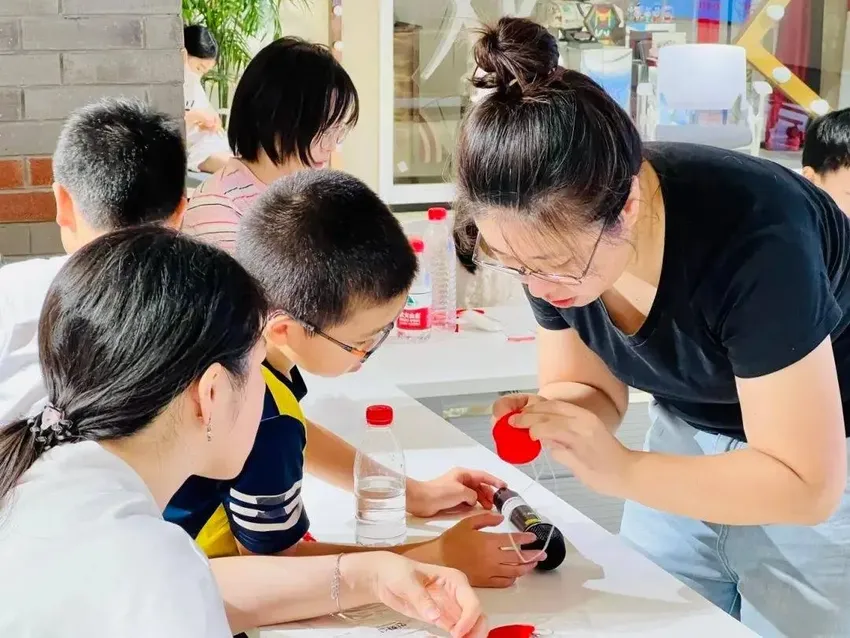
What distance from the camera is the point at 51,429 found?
3.09 feet

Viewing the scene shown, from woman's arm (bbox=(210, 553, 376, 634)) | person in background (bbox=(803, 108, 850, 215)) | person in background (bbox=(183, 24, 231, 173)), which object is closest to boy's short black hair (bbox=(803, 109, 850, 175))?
person in background (bbox=(803, 108, 850, 215))

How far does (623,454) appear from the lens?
4.32ft

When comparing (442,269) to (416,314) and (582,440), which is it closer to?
(416,314)

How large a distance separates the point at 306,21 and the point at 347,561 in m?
3.88

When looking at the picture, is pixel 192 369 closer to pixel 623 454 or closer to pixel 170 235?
pixel 170 235

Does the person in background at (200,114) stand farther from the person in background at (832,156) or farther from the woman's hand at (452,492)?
the woman's hand at (452,492)

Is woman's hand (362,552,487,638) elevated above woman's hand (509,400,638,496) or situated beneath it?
situated beneath

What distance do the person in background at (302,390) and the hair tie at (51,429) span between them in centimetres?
33

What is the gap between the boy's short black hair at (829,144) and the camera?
2330 mm

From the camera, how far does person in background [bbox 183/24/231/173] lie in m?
4.16

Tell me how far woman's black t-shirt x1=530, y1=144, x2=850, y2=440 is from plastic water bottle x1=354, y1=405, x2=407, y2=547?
1.16ft

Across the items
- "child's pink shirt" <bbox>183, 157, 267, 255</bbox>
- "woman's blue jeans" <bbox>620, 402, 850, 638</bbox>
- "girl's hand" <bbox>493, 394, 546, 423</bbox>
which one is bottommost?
"woman's blue jeans" <bbox>620, 402, 850, 638</bbox>

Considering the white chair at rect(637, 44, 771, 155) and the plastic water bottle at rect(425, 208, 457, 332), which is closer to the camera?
the plastic water bottle at rect(425, 208, 457, 332)

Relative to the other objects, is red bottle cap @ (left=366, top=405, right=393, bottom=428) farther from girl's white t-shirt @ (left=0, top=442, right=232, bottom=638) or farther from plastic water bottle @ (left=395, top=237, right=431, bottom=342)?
plastic water bottle @ (left=395, top=237, right=431, bottom=342)
